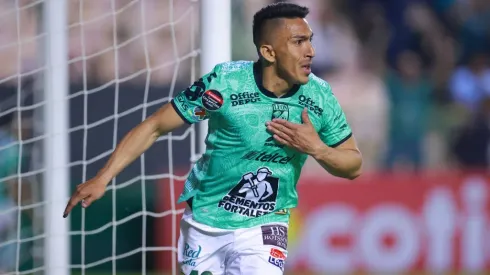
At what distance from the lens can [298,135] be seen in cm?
530

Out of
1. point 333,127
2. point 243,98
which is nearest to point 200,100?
point 243,98

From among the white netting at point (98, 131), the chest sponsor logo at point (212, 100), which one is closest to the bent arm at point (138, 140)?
the chest sponsor logo at point (212, 100)

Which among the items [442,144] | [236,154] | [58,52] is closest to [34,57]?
[58,52]

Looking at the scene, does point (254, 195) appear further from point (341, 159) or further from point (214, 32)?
point (214, 32)

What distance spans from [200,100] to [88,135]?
3416mm

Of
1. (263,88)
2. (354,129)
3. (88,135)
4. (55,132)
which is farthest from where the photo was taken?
(354,129)

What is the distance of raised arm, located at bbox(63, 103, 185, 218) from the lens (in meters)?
5.29

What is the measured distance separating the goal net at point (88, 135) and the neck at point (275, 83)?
1.45 meters

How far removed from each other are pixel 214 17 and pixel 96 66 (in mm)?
4273

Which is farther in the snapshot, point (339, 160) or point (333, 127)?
point (333, 127)

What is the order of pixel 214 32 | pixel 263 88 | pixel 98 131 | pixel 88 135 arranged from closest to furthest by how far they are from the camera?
1. pixel 263 88
2. pixel 214 32
3. pixel 98 131
4. pixel 88 135

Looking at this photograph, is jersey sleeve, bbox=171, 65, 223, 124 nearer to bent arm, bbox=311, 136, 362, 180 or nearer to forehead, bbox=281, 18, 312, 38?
forehead, bbox=281, 18, 312, 38

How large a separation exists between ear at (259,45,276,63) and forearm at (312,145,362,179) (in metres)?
0.52

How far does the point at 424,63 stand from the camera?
13438 mm
